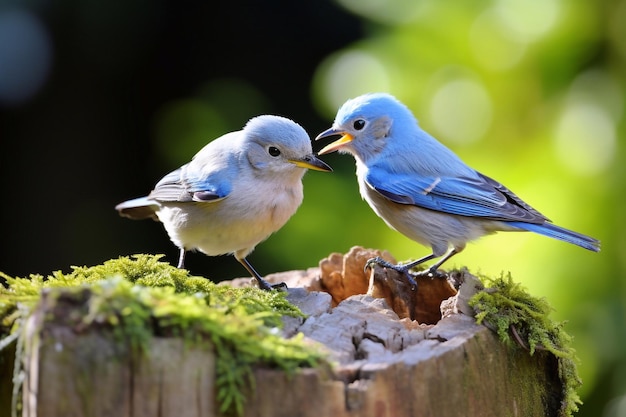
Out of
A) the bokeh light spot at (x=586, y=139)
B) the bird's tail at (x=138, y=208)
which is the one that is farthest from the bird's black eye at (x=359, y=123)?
the bird's tail at (x=138, y=208)

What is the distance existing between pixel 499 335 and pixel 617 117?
235 centimetres

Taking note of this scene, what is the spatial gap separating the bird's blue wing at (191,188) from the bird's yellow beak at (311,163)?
1.28ft

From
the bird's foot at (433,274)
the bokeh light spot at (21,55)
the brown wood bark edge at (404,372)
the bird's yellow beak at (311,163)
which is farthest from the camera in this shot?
the bokeh light spot at (21,55)

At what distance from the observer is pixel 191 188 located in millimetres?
4324

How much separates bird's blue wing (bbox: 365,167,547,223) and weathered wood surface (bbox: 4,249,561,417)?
124 centimetres

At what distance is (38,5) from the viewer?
6.71 m

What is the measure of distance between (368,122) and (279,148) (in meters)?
0.74

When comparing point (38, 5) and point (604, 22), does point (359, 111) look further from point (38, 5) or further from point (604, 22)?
point (38, 5)

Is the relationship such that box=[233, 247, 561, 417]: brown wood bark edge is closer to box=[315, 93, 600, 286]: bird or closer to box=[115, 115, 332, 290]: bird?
box=[315, 93, 600, 286]: bird

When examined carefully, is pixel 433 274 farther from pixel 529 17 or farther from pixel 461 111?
pixel 529 17

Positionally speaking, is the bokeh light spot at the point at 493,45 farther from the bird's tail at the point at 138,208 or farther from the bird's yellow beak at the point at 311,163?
the bird's tail at the point at 138,208

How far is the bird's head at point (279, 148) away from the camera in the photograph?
4.21 meters

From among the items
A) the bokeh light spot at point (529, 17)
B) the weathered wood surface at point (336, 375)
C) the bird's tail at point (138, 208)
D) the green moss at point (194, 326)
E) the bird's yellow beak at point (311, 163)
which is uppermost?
the bokeh light spot at point (529, 17)

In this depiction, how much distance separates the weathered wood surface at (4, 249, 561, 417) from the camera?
2.09 m
